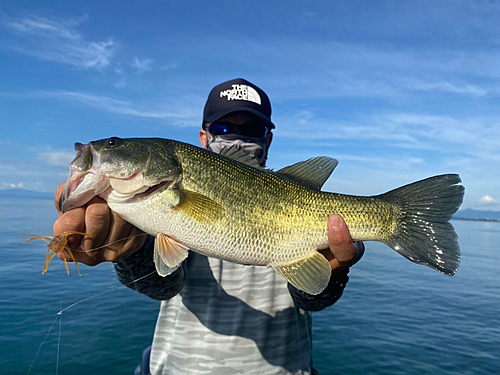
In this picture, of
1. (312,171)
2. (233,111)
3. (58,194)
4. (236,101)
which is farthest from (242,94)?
(58,194)

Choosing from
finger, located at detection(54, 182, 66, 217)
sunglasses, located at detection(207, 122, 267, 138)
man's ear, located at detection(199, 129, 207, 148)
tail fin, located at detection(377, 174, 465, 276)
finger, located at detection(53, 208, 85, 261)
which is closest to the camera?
finger, located at detection(53, 208, 85, 261)

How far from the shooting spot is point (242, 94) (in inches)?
169

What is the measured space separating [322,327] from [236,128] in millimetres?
7307

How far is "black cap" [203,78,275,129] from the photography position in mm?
4199

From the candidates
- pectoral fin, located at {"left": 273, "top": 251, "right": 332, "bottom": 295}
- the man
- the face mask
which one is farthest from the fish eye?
the face mask

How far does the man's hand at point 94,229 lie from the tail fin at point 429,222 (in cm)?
205

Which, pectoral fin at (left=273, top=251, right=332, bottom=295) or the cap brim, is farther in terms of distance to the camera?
the cap brim

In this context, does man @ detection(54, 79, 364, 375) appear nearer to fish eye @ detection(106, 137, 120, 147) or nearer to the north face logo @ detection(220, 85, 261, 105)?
fish eye @ detection(106, 137, 120, 147)

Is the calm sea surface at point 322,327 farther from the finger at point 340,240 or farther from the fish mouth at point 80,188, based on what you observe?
the finger at point 340,240

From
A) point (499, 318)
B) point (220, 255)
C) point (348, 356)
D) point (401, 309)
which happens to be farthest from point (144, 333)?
point (499, 318)

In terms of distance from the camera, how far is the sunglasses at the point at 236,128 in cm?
427

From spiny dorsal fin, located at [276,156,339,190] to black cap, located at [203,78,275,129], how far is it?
55.7 inches

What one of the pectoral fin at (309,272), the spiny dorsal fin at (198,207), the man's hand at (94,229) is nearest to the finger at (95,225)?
the man's hand at (94,229)

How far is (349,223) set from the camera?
2.73 metres
